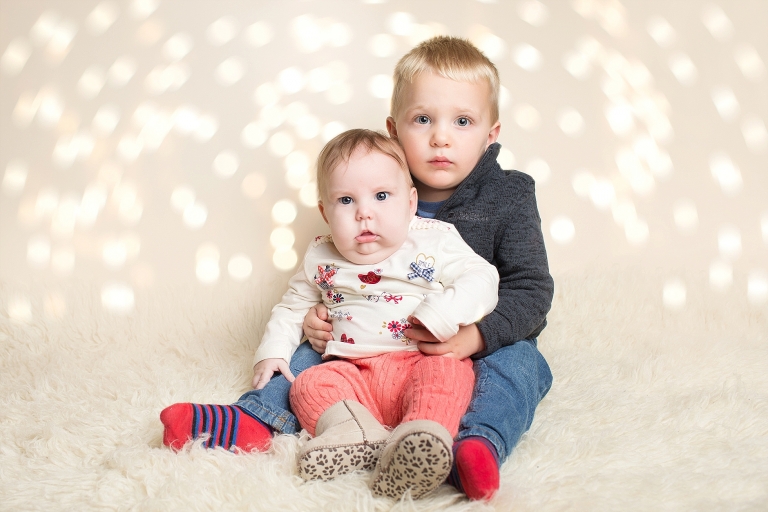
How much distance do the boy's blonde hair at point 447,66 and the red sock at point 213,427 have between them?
0.61 meters

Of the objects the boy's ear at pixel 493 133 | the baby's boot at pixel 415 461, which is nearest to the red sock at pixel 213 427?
the baby's boot at pixel 415 461

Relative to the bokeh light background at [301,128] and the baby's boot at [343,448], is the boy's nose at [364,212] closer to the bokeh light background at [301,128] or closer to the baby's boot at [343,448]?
the baby's boot at [343,448]

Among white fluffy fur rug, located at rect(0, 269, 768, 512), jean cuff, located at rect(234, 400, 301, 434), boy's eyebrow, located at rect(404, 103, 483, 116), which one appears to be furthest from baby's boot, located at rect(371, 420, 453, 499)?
boy's eyebrow, located at rect(404, 103, 483, 116)

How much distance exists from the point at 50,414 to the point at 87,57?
900 millimetres

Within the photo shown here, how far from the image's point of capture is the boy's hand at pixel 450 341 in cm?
109

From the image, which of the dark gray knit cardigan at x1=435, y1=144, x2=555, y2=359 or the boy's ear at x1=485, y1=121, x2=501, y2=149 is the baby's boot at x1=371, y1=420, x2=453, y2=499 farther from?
the boy's ear at x1=485, y1=121, x2=501, y2=149

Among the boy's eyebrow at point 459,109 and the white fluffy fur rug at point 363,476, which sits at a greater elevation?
the boy's eyebrow at point 459,109

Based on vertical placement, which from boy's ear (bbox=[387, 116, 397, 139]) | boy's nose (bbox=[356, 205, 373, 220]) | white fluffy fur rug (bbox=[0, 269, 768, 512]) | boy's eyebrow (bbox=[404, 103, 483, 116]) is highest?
boy's eyebrow (bbox=[404, 103, 483, 116])

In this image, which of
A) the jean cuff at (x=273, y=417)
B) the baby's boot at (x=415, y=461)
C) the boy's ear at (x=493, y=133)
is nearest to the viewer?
the baby's boot at (x=415, y=461)

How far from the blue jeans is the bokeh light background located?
598 mm

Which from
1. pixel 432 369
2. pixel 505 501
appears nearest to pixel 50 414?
pixel 432 369

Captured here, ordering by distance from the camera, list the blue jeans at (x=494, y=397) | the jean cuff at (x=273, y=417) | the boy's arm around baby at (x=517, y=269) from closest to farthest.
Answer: the blue jeans at (x=494, y=397)
the jean cuff at (x=273, y=417)
the boy's arm around baby at (x=517, y=269)

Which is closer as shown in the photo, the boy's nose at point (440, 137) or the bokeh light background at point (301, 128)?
the boy's nose at point (440, 137)

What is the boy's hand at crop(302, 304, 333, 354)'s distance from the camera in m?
1.19
